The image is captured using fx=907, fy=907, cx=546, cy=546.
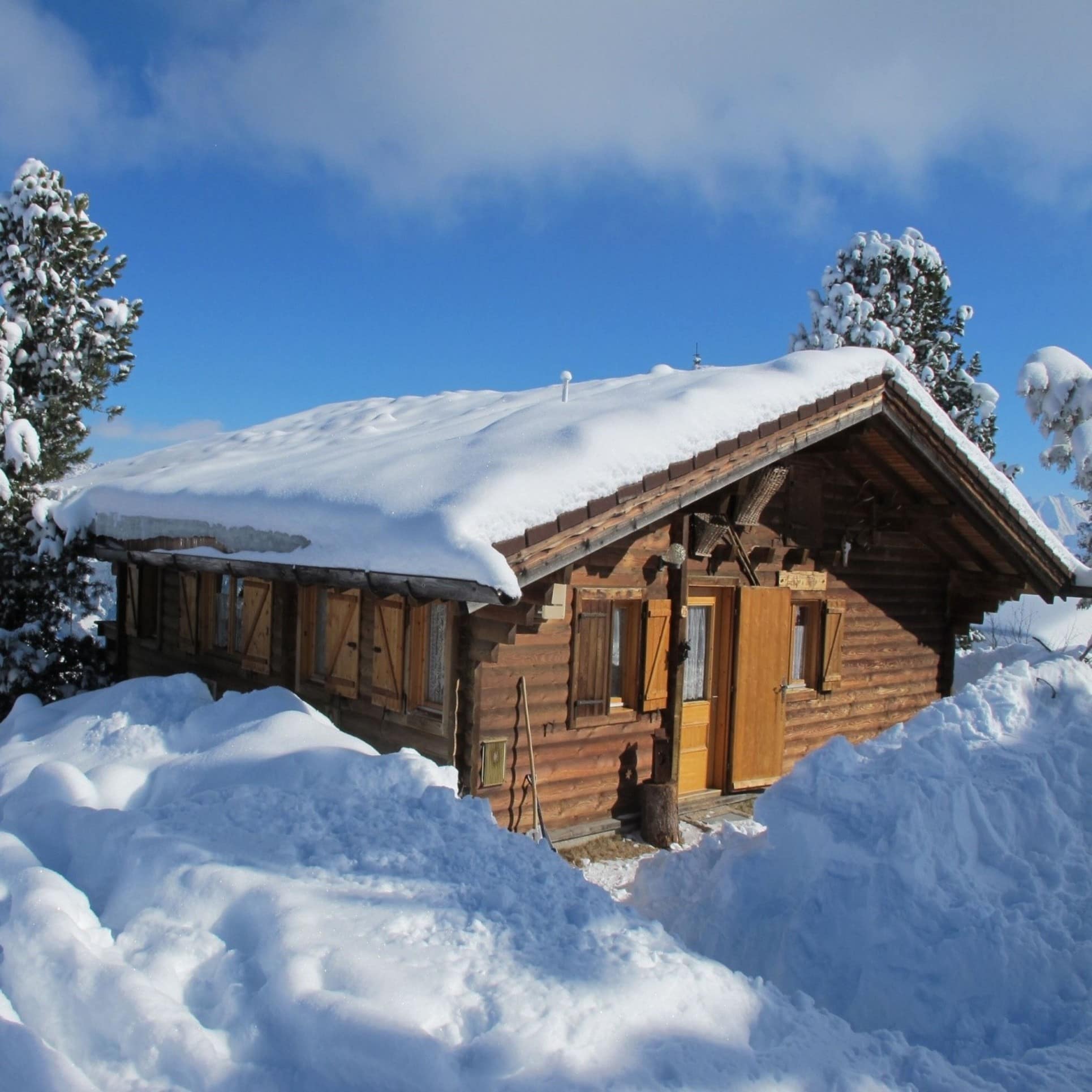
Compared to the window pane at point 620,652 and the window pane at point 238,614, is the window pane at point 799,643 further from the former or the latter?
the window pane at point 238,614

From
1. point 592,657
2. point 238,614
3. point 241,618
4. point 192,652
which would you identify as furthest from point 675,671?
point 192,652

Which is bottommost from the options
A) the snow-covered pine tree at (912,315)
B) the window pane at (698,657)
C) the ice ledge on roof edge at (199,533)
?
the window pane at (698,657)

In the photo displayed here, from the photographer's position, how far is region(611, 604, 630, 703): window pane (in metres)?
7.98

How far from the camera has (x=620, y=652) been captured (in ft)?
26.4

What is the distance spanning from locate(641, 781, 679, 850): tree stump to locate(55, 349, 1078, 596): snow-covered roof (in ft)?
9.63

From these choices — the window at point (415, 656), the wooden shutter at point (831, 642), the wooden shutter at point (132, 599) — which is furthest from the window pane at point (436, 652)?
the wooden shutter at point (132, 599)

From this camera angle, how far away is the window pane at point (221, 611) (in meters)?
9.94

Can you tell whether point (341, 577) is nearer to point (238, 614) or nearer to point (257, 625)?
point (257, 625)

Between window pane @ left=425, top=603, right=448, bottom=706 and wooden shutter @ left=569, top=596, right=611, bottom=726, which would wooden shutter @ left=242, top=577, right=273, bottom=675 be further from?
wooden shutter @ left=569, top=596, right=611, bottom=726

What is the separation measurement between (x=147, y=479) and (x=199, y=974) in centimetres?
860

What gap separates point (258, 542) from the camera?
7637mm

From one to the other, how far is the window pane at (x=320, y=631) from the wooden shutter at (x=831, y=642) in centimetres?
520

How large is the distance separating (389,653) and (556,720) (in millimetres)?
1461

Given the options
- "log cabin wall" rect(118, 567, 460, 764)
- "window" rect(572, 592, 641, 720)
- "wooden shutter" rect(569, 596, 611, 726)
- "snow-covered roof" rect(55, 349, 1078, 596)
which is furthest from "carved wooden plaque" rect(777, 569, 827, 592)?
"log cabin wall" rect(118, 567, 460, 764)
